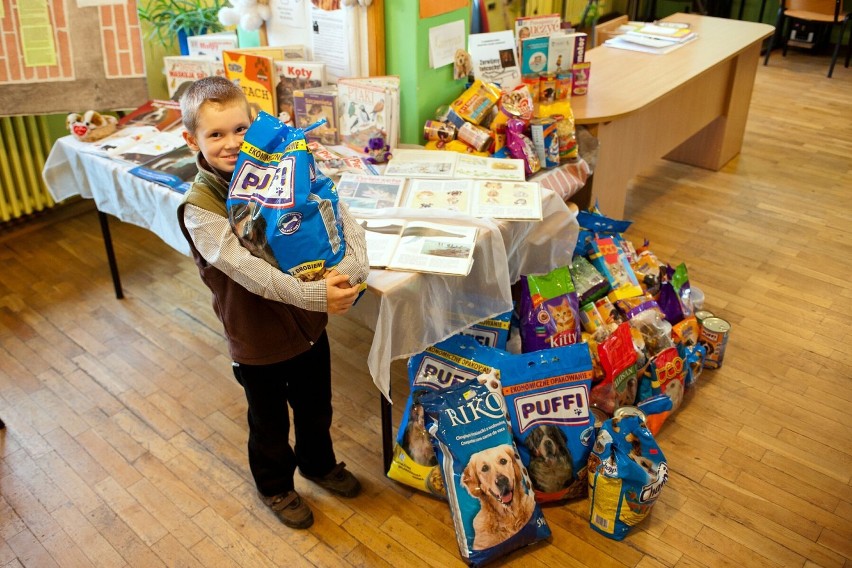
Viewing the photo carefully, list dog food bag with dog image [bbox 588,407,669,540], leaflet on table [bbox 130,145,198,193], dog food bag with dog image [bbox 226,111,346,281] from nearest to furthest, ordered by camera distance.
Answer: dog food bag with dog image [bbox 226,111,346,281], dog food bag with dog image [bbox 588,407,669,540], leaflet on table [bbox 130,145,198,193]

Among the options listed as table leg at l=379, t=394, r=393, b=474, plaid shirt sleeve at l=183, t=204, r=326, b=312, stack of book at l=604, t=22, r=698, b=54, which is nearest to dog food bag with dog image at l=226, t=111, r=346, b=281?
plaid shirt sleeve at l=183, t=204, r=326, b=312

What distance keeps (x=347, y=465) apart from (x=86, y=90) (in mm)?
1908

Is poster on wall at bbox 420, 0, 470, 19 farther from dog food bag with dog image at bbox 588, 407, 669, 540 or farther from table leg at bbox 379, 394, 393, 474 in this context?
dog food bag with dog image at bbox 588, 407, 669, 540

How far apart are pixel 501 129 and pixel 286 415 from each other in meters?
1.23

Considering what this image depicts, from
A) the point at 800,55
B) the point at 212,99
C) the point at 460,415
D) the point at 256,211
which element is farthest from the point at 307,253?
the point at 800,55

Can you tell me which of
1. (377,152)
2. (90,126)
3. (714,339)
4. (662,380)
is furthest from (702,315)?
(90,126)

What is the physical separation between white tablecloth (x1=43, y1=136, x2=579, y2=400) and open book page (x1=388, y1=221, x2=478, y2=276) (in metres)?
0.03

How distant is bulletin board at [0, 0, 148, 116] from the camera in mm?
2883

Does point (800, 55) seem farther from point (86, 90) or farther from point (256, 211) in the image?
point (256, 211)

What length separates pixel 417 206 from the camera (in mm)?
2184

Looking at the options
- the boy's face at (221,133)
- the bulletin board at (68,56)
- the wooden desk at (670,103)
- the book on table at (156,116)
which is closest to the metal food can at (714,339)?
the wooden desk at (670,103)

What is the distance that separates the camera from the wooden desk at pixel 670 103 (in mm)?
2967

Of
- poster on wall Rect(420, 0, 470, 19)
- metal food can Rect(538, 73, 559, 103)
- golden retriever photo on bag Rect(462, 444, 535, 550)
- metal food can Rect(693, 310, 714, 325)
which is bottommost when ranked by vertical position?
golden retriever photo on bag Rect(462, 444, 535, 550)

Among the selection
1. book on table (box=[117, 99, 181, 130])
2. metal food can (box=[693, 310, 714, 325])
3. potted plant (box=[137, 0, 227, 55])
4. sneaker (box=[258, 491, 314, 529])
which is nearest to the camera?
sneaker (box=[258, 491, 314, 529])
